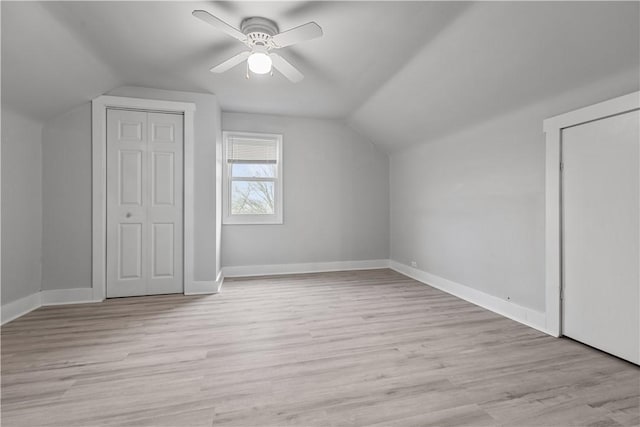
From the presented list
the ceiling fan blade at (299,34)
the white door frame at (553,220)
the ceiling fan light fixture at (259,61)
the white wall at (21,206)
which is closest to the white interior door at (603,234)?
the white door frame at (553,220)

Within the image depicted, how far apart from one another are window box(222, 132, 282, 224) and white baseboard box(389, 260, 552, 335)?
2478 mm

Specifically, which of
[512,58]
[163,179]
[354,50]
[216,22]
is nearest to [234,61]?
[216,22]

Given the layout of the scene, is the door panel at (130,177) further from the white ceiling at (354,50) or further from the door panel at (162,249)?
the white ceiling at (354,50)

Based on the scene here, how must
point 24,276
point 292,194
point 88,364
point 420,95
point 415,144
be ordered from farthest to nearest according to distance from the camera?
point 292,194 < point 415,144 < point 420,95 < point 24,276 < point 88,364

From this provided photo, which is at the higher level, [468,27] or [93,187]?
[468,27]

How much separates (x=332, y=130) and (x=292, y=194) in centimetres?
134

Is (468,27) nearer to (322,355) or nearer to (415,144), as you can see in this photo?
(415,144)

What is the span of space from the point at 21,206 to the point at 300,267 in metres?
3.52

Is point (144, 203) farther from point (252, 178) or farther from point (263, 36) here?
point (263, 36)

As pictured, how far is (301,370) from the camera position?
6.52 feet

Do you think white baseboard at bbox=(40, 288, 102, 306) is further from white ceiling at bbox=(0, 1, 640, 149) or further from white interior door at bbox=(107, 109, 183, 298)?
white ceiling at bbox=(0, 1, 640, 149)

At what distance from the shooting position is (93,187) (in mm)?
3436

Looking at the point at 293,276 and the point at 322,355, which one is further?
the point at 293,276

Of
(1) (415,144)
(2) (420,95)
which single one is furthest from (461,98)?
(1) (415,144)
